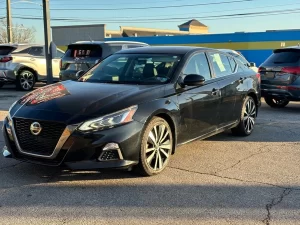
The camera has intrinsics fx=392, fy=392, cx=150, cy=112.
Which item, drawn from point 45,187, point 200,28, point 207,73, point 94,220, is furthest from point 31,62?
point 200,28

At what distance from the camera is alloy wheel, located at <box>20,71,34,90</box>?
14.7m

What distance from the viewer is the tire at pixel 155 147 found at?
4625mm

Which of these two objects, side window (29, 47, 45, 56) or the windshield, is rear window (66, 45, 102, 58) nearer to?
side window (29, 47, 45, 56)

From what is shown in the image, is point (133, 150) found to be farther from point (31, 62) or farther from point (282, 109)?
point (31, 62)

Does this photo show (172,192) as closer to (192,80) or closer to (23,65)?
(192,80)

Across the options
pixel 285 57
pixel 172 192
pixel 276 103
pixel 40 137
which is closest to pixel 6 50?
pixel 276 103

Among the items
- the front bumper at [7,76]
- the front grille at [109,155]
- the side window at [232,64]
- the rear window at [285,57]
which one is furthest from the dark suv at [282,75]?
the front bumper at [7,76]

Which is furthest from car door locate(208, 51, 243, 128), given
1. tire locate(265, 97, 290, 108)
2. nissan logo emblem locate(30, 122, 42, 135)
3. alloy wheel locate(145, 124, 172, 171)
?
tire locate(265, 97, 290, 108)

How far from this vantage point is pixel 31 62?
588 inches

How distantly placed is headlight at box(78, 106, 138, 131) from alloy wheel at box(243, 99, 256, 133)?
313 centimetres

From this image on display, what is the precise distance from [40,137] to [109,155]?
806 millimetres

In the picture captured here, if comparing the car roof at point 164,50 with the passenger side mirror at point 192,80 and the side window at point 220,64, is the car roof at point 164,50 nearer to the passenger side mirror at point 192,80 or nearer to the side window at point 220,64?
the side window at point 220,64

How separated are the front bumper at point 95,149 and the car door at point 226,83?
6.99 ft

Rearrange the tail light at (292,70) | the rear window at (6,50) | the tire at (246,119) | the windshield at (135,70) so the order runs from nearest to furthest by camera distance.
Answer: the windshield at (135,70)
the tire at (246,119)
the tail light at (292,70)
the rear window at (6,50)
